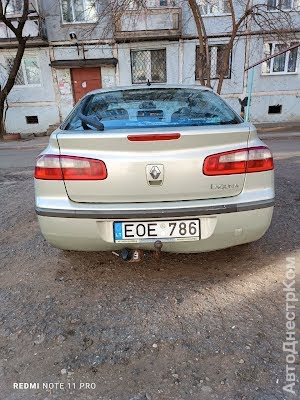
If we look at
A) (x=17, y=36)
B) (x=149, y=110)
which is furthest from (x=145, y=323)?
(x=17, y=36)

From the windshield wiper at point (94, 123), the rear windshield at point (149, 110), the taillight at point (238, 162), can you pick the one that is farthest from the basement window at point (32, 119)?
the taillight at point (238, 162)

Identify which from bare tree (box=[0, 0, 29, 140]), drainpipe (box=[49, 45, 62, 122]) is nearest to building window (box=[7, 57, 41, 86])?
drainpipe (box=[49, 45, 62, 122])

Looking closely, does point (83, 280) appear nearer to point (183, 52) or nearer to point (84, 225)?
point (84, 225)

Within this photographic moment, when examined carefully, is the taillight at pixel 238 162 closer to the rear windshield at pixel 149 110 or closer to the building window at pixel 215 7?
the rear windshield at pixel 149 110

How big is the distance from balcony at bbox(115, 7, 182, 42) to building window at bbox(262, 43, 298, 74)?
4.21m

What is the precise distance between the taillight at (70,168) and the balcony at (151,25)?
13247 mm

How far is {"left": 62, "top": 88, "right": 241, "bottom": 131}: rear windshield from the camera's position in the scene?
2391mm

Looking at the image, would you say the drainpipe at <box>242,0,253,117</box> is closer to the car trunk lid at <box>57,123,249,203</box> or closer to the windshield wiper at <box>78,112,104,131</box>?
the windshield wiper at <box>78,112,104,131</box>

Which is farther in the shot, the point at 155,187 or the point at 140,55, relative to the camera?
the point at 140,55

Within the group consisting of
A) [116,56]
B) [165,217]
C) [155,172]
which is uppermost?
[116,56]

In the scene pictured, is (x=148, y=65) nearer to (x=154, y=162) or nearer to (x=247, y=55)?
(x=247, y=55)

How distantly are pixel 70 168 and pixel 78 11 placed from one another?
49.1 feet

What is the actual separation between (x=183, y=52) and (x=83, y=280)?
542 inches

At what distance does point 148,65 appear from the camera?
14492 mm
